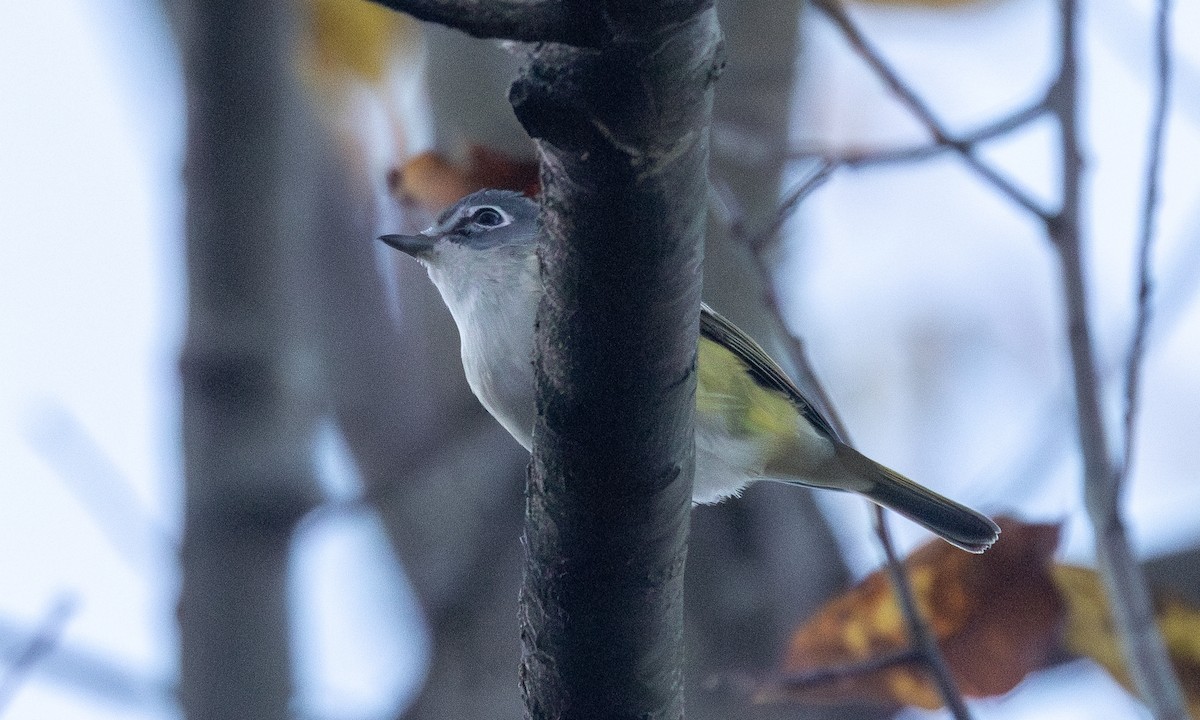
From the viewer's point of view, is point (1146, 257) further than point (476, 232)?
No

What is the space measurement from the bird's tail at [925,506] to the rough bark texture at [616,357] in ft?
5.45

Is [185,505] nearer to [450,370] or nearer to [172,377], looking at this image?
[172,377]

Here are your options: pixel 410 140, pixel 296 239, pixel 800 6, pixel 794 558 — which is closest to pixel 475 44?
pixel 410 140

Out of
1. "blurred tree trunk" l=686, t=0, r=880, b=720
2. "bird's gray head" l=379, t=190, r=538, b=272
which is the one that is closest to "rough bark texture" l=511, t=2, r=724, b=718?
"bird's gray head" l=379, t=190, r=538, b=272

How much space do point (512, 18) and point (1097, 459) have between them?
1594 millimetres

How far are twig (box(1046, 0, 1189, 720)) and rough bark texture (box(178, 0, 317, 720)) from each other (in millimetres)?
2040

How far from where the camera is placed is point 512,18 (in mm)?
1215

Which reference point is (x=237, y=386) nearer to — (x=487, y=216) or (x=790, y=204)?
(x=487, y=216)

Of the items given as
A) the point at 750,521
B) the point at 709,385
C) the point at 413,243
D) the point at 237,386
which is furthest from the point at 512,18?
the point at 750,521

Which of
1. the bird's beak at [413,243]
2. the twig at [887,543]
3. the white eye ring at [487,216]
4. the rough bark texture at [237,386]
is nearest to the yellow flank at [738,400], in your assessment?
the twig at [887,543]

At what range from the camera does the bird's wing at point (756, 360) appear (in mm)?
3070

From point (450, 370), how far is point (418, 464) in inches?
19.3

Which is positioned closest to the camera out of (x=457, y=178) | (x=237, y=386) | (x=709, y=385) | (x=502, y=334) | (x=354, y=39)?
(x=502, y=334)

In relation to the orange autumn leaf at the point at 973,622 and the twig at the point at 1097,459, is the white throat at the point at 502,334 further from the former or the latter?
the twig at the point at 1097,459
